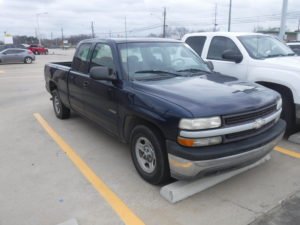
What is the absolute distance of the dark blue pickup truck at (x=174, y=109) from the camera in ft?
10.00

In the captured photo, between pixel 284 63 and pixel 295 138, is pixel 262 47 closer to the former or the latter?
pixel 284 63

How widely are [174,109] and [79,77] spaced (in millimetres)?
2623

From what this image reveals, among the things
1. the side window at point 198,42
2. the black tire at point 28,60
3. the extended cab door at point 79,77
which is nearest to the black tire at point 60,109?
the extended cab door at point 79,77

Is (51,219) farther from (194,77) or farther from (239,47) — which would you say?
(239,47)

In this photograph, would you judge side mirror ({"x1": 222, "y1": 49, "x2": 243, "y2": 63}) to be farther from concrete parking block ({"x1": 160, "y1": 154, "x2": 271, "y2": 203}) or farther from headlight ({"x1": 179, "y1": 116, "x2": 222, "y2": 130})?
headlight ({"x1": 179, "y1": 116, "x2": 222, "y2": 130})

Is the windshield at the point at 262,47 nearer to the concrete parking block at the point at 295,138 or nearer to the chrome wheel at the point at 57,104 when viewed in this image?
the concrete parking block at the point at 295,138

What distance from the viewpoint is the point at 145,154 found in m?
3.73

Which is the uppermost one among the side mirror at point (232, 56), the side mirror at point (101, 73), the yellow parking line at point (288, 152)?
the side mirror at point (232, 56)

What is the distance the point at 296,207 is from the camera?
10.6 feet

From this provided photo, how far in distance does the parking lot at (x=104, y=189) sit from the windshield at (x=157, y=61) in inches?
55.8

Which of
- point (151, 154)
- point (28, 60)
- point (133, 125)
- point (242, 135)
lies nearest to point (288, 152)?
point (242, 135)

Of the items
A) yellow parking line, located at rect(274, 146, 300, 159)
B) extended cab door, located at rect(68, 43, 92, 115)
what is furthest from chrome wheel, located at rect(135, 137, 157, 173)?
yellow parking line, located at rect(274, 146, 300, 159)

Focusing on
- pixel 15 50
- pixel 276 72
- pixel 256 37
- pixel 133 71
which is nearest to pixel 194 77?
pixel 133 71

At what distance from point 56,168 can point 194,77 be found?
7.86 feet
